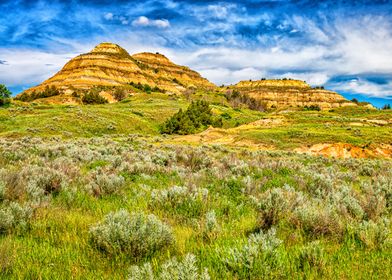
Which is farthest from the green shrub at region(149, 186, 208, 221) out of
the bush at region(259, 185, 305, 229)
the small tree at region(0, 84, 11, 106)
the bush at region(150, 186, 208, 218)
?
the small tree at region(0, 84, 11, 106)

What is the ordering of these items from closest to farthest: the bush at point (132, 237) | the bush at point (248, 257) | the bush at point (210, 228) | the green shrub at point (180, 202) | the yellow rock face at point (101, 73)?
the bush at point (248, 257) < the bush at point (132, 237) < the bush at point (210, 228) < the green shrub at point (180, 202) < the yellow rock face at point (101, 73)

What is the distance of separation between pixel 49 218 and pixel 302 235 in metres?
4.16

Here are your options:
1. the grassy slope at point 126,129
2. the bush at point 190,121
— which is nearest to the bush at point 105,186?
the grassy slope at point 126,129

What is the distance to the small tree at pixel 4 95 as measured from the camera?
5031cm

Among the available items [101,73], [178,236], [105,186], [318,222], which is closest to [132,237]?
[178,236]

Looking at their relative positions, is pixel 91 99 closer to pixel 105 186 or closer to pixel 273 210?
pixel 105 186

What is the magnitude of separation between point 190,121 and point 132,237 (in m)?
47.2

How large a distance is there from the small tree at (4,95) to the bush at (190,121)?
1097 inches

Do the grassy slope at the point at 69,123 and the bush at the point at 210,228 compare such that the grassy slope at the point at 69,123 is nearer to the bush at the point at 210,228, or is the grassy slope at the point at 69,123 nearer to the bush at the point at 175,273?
the bush at the point at 210,228

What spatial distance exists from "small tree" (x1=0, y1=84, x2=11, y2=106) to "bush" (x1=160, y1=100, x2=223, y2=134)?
2787 cm

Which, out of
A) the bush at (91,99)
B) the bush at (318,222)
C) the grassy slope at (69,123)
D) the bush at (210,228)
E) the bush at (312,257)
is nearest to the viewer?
the bush at (312,257)

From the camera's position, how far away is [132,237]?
3.82 metres

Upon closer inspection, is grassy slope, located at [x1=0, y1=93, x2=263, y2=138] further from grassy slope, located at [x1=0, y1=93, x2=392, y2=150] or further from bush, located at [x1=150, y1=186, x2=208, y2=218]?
bush, located at [x1=150, y1=186, x2=208, y2=218]

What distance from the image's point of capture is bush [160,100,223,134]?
48.7 metres
